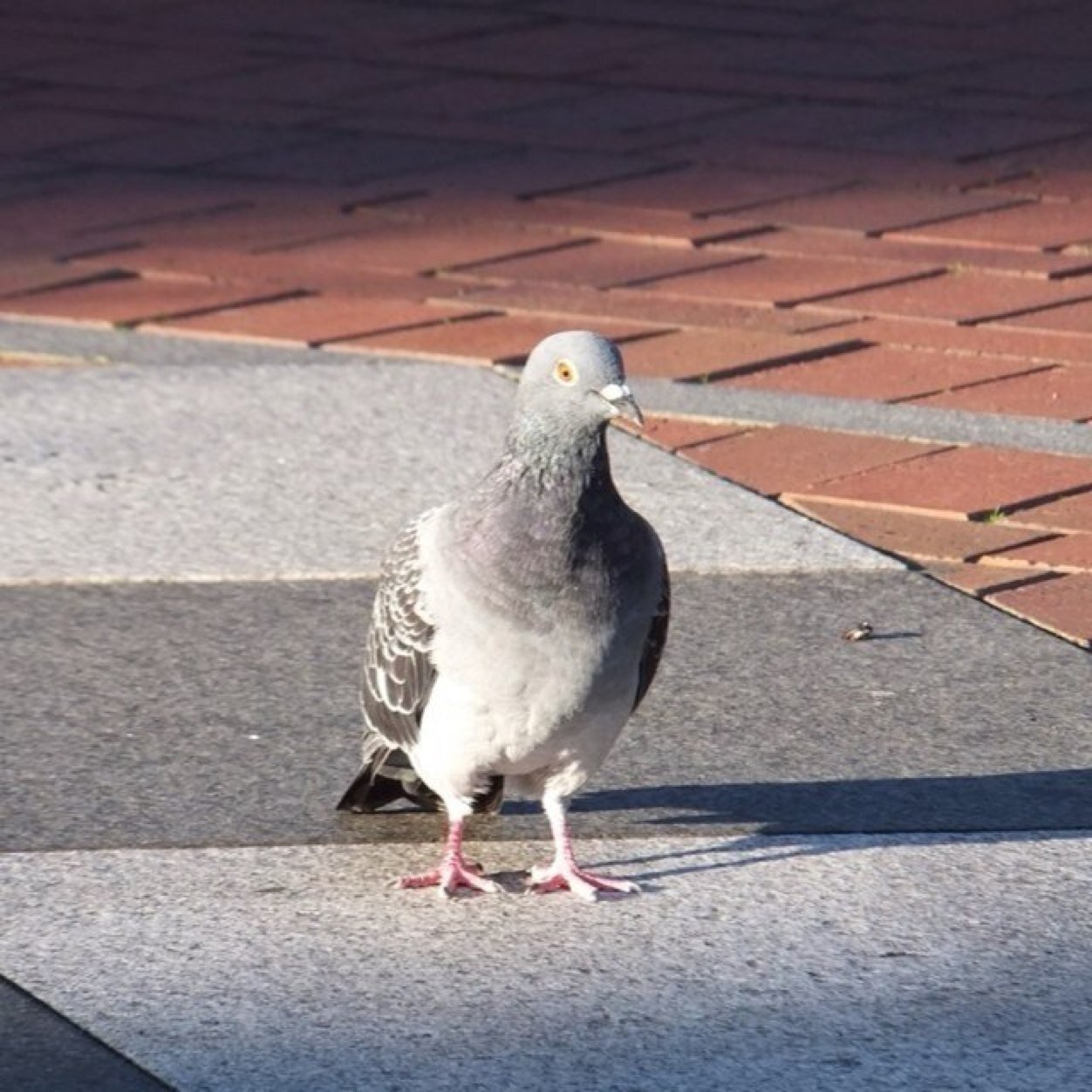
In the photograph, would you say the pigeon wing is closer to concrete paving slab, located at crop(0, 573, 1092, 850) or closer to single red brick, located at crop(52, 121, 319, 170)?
concrete paving slab, located at crop(0, 573, 1092, 850)

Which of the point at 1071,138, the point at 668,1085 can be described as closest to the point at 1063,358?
the point at 1071,138

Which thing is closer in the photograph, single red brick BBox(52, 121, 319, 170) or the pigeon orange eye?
the pigeon orange eye

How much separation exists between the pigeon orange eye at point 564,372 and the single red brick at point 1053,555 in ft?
5.82

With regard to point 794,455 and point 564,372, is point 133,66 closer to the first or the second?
point 794,455

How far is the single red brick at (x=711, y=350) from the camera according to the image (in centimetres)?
600

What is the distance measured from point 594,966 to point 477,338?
10.1ft

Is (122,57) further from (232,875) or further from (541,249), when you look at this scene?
(232,875)

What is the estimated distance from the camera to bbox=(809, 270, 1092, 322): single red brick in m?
6.41

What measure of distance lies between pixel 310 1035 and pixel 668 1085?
0.42m

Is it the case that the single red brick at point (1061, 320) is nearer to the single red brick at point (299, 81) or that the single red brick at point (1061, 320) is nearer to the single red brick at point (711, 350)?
the single red brick at point (711, 350)

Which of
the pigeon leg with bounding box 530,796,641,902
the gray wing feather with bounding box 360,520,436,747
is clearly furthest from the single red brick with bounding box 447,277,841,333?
the pigeon leg with bounding box 530,796,641,902

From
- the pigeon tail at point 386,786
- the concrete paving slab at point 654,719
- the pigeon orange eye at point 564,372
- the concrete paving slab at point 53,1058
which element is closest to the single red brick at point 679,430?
the concrete paving slab at point 654,719

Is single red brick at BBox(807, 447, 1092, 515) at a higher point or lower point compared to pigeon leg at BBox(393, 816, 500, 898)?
higher

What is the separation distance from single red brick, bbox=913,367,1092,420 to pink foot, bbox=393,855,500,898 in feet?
8.11
